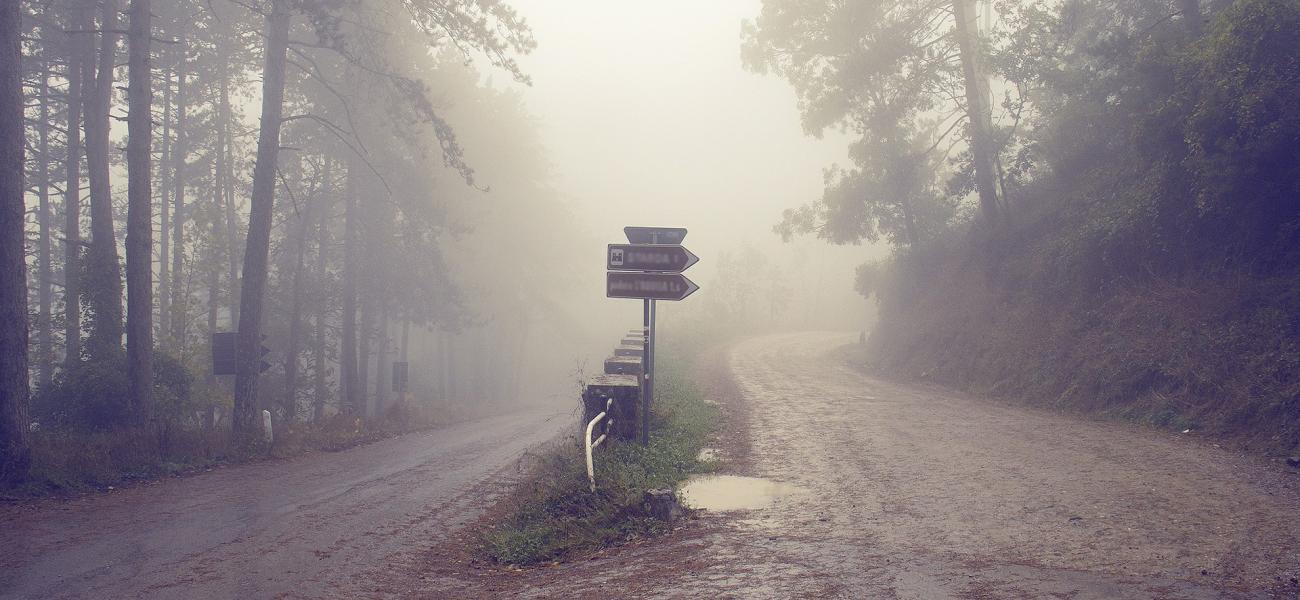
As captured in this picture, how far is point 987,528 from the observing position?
6691 mm

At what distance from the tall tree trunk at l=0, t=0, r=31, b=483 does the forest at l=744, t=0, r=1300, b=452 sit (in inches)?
637

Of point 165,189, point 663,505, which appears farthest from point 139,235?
point 165,189

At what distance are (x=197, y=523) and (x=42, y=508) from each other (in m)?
2.42

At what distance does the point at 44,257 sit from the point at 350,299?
33.5ft

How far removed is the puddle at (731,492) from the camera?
8273 millimetres

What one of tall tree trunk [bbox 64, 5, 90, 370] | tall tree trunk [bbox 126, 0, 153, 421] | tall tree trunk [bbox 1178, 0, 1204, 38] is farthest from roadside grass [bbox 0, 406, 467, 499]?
tall tree trunk [bbox 1178, 0, 1204, 38]

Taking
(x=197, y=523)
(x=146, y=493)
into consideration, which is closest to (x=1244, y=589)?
(x=197, y=523)

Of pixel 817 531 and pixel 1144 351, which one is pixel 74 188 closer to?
pixel 817 531

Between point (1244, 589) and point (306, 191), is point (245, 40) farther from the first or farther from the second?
point (1244, 589)

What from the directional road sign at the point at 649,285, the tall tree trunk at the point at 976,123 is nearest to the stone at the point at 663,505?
the directional road sign at the point at 649,285

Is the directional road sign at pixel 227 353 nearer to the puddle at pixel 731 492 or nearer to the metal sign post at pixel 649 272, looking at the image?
the metal sign post at pixel 649 272

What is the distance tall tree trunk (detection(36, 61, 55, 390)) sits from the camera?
20203 millimetres

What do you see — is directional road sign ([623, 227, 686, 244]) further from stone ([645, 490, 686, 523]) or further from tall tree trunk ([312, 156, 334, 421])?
tall tree trunk ([312, 156, 334, 421])

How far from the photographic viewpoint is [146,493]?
10.2 m
